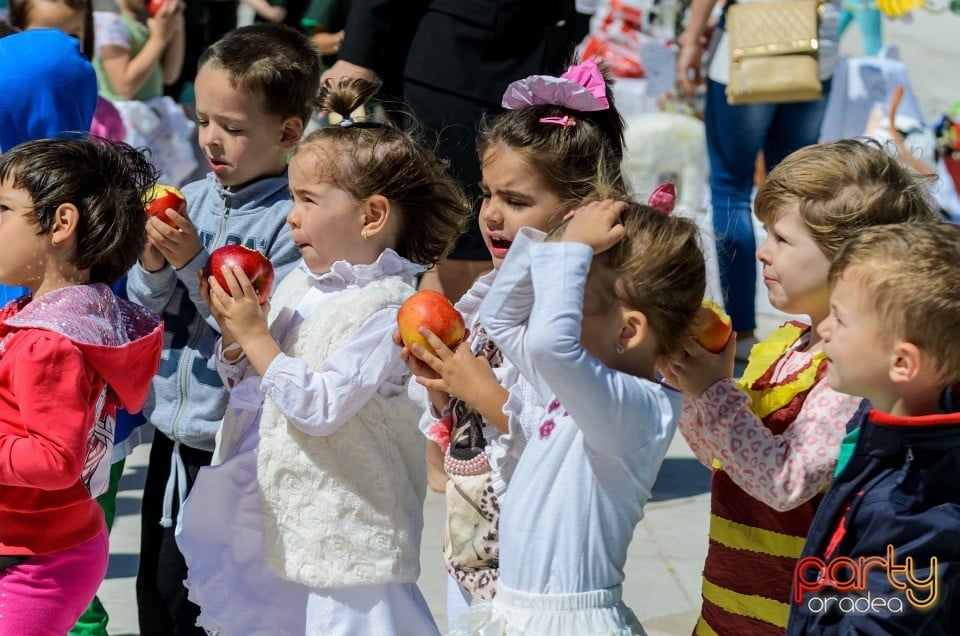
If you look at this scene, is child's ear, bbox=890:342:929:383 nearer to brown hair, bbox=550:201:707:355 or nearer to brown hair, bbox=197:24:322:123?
brown hair, bbox=550:201:707:355

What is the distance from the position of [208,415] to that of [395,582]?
675mm

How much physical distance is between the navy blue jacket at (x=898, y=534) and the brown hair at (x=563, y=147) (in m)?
0.96

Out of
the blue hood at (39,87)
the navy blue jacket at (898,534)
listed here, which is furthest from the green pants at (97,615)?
the navy blue jacket at (898,534)

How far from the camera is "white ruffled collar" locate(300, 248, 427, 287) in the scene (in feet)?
9.53

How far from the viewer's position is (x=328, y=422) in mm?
2719

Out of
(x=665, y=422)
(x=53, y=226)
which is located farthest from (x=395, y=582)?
(x=53, y=226)

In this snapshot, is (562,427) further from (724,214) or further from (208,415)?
(724,214)

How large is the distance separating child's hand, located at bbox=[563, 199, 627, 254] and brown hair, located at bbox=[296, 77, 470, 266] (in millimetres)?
728

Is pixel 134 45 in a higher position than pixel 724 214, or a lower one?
lower

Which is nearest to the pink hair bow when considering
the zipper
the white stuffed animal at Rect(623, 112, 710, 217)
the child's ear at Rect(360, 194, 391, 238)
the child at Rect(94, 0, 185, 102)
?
the child's ear at Rect(360, 194, 391, 238)

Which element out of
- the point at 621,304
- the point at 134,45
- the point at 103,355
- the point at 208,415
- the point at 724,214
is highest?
the point at 621,304

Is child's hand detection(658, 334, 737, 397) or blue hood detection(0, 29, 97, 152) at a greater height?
child's hand detection(658, 334, 737, 397)

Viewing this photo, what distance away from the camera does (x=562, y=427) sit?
2.36m

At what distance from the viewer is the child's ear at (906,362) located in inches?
84.3
